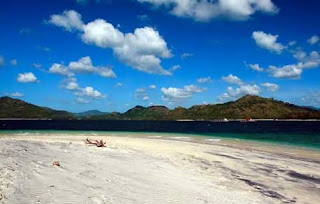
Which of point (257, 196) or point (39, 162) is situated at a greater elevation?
point (39, 162)

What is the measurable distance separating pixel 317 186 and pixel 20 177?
16025 mm

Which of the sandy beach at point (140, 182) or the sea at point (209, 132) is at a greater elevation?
the sea at point (209, 132)

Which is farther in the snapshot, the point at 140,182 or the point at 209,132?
the point at 209,132

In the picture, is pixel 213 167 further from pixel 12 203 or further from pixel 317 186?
pixel 12 203

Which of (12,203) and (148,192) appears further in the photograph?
(148,192)

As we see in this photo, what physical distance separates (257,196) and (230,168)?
8.43m

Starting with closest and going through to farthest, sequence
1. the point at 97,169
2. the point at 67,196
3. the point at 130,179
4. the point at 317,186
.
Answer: the point at 67,196 < the point at 130,179 < the point at 97,169 < the point at 317,186

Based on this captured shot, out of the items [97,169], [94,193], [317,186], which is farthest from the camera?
[317,186]

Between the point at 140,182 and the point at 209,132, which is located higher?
the point at 209,132

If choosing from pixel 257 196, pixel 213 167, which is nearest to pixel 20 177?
pixel 257 196

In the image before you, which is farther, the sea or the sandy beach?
the sea

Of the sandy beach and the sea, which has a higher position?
the sea

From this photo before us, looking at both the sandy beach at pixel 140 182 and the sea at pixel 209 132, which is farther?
the sea at pixel 209 132

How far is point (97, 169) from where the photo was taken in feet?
59.1
